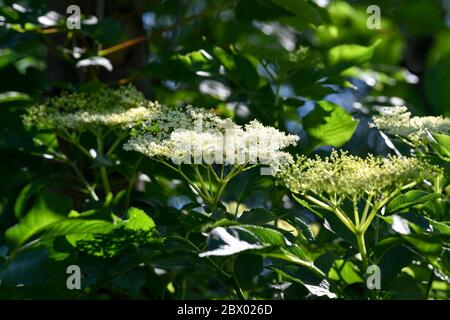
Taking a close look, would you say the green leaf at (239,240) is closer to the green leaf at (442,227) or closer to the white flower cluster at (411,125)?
the green leaf at (442,227)

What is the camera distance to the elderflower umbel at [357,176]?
1.04 m

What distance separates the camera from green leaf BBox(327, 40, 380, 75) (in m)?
1.67

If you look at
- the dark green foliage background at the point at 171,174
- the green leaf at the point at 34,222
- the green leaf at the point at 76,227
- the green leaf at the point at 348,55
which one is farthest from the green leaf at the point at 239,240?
the green leaf at the point at 348,55

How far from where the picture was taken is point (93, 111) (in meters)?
1.48

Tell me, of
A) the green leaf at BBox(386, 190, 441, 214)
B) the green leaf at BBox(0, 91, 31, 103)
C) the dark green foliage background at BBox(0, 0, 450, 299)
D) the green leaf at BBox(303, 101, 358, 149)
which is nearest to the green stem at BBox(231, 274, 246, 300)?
the dark green foliage background at BBox(0, 0, 450, 299)

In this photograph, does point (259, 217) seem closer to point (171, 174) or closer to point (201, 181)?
point (201, 181)

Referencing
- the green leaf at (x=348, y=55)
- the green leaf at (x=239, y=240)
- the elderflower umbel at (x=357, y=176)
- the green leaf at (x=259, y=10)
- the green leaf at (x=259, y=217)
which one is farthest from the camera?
the green leaf at (x=259, y=10)

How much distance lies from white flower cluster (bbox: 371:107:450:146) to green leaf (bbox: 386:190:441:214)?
12 cm

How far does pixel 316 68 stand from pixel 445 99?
Result: 0.33 meters

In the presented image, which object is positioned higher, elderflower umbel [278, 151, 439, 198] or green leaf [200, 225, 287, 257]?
elderflower umbel [278, 151, 439, 198]

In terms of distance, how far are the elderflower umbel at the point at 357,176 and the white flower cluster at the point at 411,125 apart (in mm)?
123

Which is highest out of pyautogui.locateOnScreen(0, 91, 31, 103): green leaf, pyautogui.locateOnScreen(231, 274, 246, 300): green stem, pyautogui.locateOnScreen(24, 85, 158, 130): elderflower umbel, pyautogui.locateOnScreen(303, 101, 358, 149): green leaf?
pyautogui.locateOnScreen(0, 91, 31, 103): green leaf

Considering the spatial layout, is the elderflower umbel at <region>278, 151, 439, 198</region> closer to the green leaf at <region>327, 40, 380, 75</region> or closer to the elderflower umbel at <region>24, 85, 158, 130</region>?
the elderflower umbel at <region>24, 85, 158, 130</region>

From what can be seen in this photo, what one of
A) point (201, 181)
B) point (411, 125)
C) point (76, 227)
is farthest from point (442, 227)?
point (76, 227)
